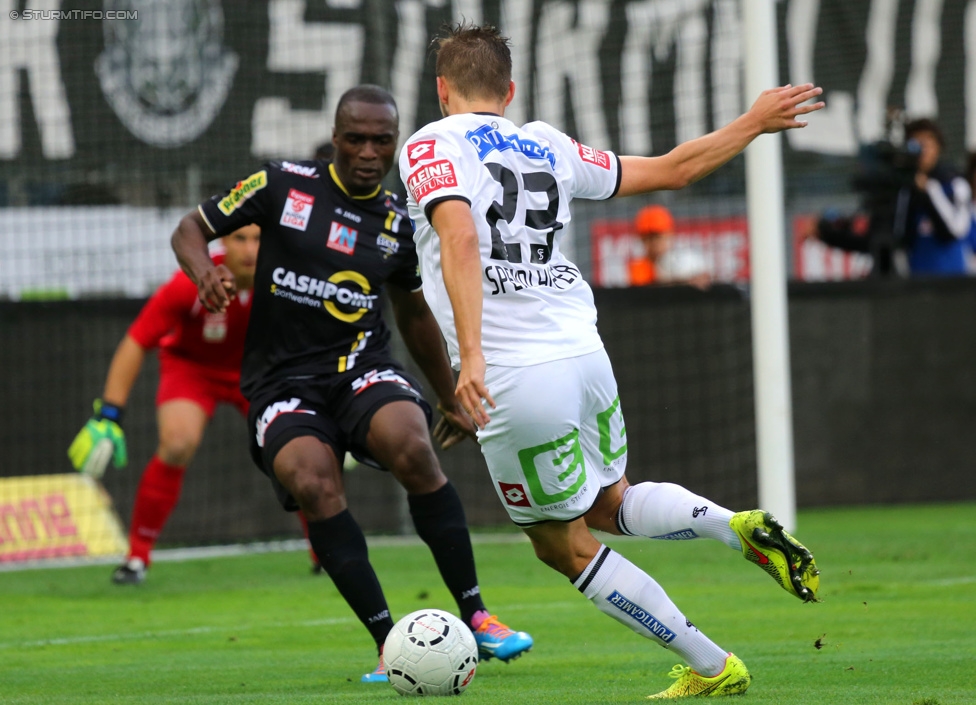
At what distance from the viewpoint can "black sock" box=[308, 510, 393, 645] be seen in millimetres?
5219

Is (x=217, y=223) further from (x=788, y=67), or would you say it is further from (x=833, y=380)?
(x=788, y=67)

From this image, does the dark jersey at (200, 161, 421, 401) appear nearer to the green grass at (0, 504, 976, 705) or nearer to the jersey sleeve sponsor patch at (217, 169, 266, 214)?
the jersey sleeve sponsor patch at (217, 169, 266, 214)

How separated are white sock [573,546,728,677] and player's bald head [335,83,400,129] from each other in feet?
7.16

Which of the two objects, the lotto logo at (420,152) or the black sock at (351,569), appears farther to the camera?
the black sock at (351,569)

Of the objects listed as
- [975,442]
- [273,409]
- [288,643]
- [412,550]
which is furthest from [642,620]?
[975,442]

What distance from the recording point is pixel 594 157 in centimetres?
467

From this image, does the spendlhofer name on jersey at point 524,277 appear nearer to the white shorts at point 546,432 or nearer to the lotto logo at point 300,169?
the white shorts at point 546,432

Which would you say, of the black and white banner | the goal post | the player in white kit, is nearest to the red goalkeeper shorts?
the black and white banner

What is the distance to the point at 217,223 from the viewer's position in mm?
5699

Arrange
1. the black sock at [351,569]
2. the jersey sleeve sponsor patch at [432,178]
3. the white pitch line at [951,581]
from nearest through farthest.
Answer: the jersey sleeve sponsor patch at [432,178] → the black sock at [351,569] → the white pitch line at [951,581]

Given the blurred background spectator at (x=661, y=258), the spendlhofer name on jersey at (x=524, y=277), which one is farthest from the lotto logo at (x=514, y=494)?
the blurred background spectator at (x=661, y=258)

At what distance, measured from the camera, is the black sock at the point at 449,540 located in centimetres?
559

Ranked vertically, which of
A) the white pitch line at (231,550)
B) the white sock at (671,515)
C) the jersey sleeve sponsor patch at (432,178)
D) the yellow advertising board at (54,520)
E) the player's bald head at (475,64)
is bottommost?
the white pitch line at (231,550)

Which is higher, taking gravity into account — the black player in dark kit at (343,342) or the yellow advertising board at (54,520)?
the black player in dark kit at (343,342)
